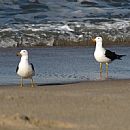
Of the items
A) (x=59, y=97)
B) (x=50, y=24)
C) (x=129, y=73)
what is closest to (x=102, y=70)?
(x=129, y=73)

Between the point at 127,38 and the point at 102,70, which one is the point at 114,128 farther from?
the point at 127,38

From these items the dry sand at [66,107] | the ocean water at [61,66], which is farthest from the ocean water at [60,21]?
the dry sand at [66,107]

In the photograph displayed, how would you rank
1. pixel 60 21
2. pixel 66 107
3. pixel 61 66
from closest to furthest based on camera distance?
pixel 66 107, pixel 61 66, pixel 60 21

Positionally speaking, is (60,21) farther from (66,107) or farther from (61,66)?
(66,107)

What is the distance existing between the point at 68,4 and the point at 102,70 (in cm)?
1091

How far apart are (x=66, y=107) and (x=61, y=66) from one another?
5.00 m

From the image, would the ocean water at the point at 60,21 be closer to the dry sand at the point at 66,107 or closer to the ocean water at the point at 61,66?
the ocean water at the point at 61,66

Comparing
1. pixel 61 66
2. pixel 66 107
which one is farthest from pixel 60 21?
pixel 66 107

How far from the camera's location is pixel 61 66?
12703mm

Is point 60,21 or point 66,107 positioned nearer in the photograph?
point 66,107

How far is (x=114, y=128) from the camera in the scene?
6555mm

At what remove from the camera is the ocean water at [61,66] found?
11328mm

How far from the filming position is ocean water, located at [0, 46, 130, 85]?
37.2ft

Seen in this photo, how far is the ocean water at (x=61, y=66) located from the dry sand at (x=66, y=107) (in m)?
1.29
